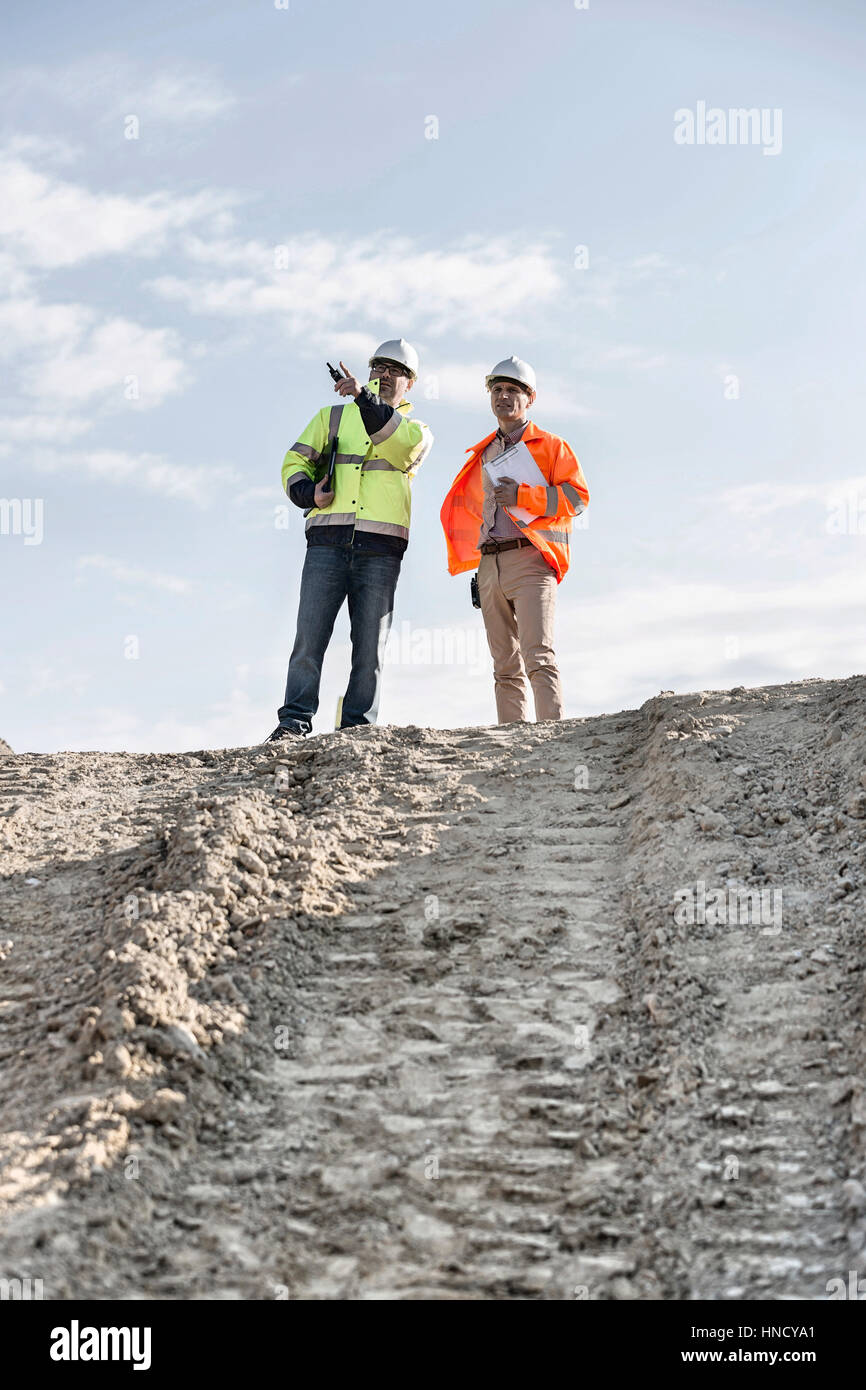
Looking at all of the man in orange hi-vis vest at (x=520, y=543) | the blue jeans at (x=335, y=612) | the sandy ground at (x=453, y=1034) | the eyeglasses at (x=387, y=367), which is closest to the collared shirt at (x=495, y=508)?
the man in orange hi-vis vest at (x=520, y=543)

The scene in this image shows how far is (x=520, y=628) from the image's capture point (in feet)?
26.5

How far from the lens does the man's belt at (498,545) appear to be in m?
8.14

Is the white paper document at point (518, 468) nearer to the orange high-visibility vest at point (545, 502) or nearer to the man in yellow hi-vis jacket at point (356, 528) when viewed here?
the orange high-visibility vest at point (545, 502)

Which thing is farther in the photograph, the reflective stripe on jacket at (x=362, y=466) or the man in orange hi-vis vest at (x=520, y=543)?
the man in orange hi-vis vest at (x=520, y=543)

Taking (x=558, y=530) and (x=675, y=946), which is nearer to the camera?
(x=675, y=946)

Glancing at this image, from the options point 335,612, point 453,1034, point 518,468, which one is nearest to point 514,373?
point 518,468

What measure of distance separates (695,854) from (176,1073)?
268 cm

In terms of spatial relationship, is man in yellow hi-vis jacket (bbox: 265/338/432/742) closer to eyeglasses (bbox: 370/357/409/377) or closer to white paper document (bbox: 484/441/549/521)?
eyeglasses (bbox: 370/357/409/377)

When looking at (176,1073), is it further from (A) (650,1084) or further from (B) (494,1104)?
(A) (650,1084)

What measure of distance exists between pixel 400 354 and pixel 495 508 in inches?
48.9

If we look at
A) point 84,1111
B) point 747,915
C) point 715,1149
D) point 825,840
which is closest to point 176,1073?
point 84,1111

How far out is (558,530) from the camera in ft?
27.0

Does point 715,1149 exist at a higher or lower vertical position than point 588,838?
lower

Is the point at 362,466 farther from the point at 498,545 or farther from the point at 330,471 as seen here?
the point at 498,545
